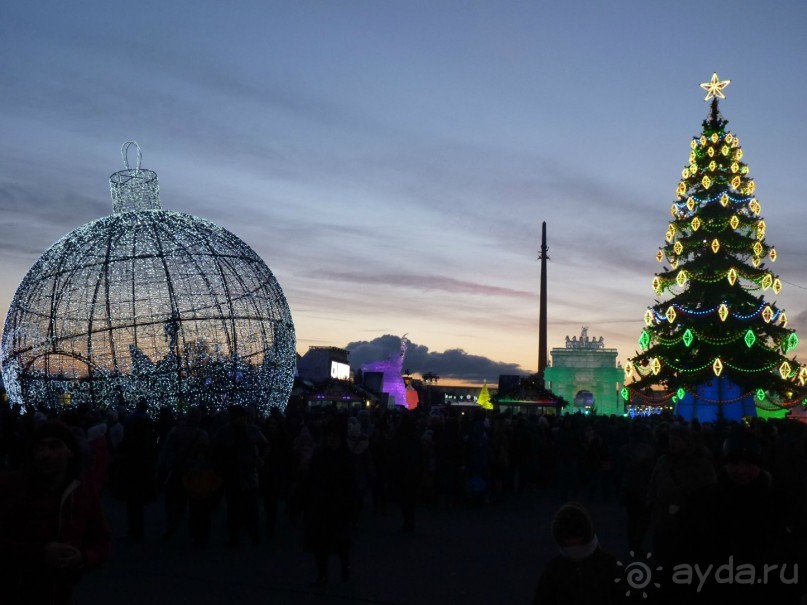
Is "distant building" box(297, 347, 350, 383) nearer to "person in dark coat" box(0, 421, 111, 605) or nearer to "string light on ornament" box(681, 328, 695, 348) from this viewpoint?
"string light on ornament" box(681, 328, 695, 348)

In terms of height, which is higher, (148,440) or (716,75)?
(716,75)

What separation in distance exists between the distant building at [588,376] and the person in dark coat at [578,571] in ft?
227

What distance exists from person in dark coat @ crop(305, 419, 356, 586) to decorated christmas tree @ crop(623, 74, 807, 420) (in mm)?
26204

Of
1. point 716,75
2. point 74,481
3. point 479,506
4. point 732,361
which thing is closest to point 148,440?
point 479,506

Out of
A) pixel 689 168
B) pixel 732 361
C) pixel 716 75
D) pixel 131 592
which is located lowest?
pixel 131 592

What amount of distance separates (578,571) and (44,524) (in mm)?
2231

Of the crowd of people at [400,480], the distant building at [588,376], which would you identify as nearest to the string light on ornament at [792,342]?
the crowd of people at [400,480]

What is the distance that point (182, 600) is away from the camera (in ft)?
26.5

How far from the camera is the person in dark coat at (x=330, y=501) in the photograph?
885 centimetres

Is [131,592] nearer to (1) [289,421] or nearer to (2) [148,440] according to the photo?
(2) [148,440]

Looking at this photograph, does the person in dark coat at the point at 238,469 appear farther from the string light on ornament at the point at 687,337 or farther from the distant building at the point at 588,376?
the distant building at the point at 588,376

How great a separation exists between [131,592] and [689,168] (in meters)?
30.4

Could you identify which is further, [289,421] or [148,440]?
[289,421]

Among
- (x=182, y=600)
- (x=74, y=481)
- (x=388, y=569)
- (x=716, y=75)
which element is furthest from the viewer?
(x=716, y=75)
